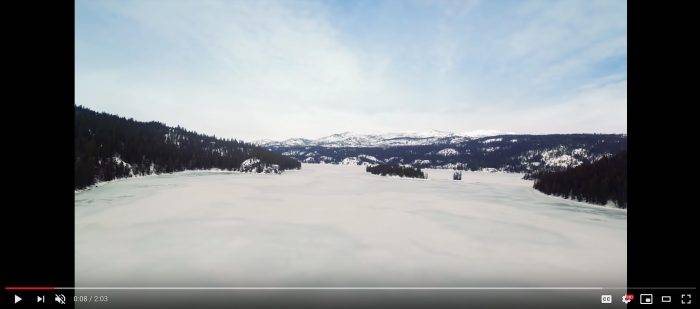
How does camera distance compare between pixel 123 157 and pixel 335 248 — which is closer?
pixel 335 248

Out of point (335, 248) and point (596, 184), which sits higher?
point (596, 184)

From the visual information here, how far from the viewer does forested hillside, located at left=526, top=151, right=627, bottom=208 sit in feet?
48.5

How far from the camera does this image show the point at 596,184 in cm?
1636

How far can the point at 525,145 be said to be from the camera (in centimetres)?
10488

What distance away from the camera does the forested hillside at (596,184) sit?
14773mm
